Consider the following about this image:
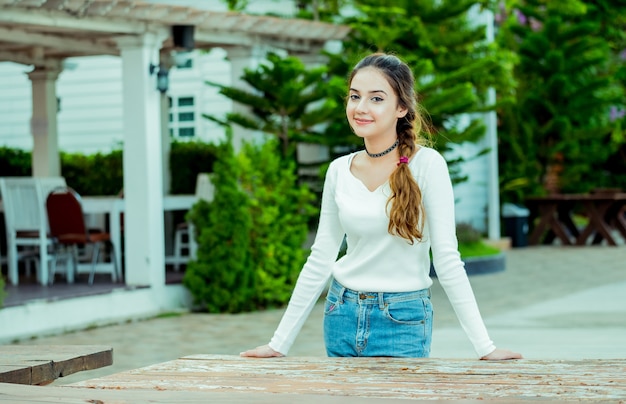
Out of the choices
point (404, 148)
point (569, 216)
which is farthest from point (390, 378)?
point (569, 216)

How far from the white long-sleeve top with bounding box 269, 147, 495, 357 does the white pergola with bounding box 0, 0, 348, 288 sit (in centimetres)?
686

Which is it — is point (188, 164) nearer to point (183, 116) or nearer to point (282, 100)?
point (282, 100)

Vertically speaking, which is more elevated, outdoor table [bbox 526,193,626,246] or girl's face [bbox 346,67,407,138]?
girl's face [bbox 346,67,407,138]

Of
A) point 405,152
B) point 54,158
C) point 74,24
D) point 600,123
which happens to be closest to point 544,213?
point 600,123

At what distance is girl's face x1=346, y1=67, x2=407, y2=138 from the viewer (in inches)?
152

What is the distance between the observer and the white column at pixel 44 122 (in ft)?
48.4

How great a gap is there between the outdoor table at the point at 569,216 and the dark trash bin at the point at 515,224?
1.20 feet

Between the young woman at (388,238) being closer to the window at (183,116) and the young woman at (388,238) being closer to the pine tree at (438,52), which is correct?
the pine tree at (438,52)

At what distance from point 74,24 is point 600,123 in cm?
1496

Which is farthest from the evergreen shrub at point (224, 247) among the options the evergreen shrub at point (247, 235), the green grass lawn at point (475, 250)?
the green grass lawn at point (475, 250)

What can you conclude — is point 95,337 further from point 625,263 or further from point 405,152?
point 625,263

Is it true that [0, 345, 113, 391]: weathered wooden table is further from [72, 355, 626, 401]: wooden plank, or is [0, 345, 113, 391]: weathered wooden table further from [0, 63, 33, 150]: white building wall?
[0, 63, 33, 150]: white building wall

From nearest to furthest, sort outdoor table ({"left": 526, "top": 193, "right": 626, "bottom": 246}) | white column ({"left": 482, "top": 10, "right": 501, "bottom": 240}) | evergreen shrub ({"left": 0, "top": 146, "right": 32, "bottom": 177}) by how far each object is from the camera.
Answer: evergreen shrub ({"left": 0, "top": 146, "right": 32, "bottom": 177})
white column ({"left": 482, "top": 10, "right": 501, "bottom": 240})
outdoor table ({"left": 526, "top": 193, "right": 626, "bottom": 246})

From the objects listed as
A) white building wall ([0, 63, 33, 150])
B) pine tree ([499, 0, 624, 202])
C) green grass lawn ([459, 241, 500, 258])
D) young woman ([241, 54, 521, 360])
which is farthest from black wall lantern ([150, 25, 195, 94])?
pine tree ([499, 0, 624, 202])
